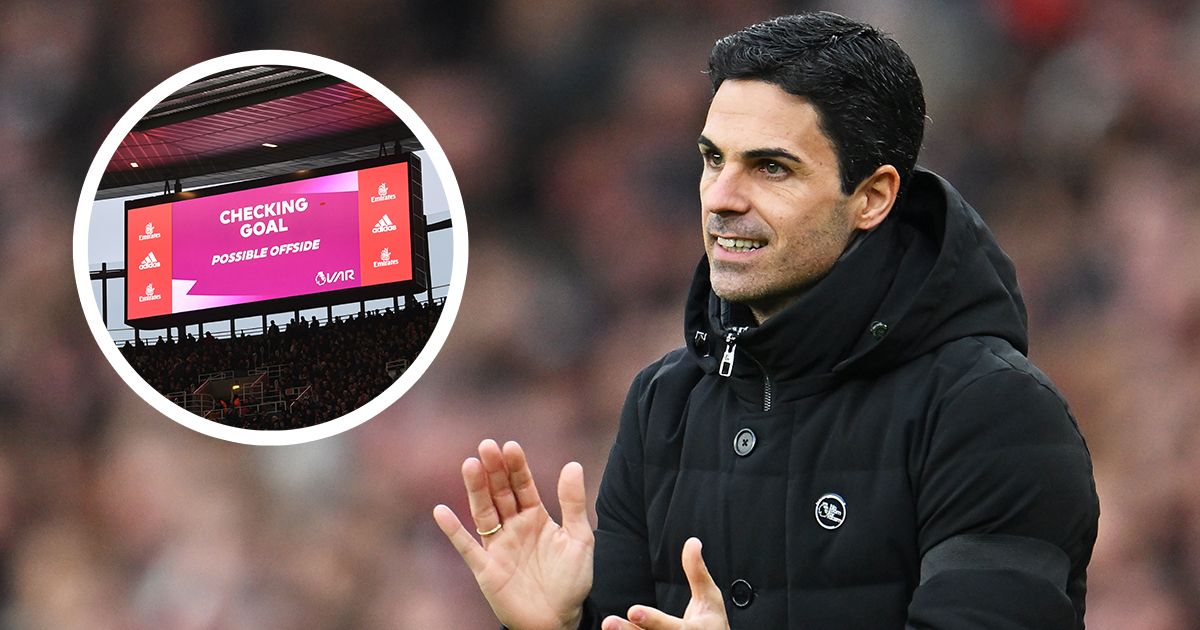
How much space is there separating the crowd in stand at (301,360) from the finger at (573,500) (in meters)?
1.10

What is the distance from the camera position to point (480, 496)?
2.55ft

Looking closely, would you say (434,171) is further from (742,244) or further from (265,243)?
(742,244)

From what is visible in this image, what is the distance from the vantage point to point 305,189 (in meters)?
1.97

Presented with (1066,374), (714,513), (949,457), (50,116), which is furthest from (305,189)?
(949,457)

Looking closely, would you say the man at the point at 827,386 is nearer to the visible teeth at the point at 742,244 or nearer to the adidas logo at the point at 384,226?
the visible teeth at the point at 742,244

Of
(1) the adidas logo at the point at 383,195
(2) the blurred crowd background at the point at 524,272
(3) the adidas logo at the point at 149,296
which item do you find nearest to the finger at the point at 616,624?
(2) the blurred crowd background at the point at 524,272

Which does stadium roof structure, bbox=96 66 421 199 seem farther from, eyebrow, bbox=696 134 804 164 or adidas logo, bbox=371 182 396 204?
eyebrow, bbox=696 134 804 164

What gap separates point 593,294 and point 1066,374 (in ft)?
2.20

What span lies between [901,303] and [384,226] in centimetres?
126

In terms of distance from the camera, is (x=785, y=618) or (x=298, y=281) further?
(x=298, y=281)

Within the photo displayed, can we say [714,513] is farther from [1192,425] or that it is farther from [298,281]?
[298,281]

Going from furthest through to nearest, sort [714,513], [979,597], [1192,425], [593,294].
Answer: [593,294], [1192,425], [714,513], [979,597]

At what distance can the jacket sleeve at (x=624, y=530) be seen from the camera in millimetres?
877

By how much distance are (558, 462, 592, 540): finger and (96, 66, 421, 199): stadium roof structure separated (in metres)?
1.26
